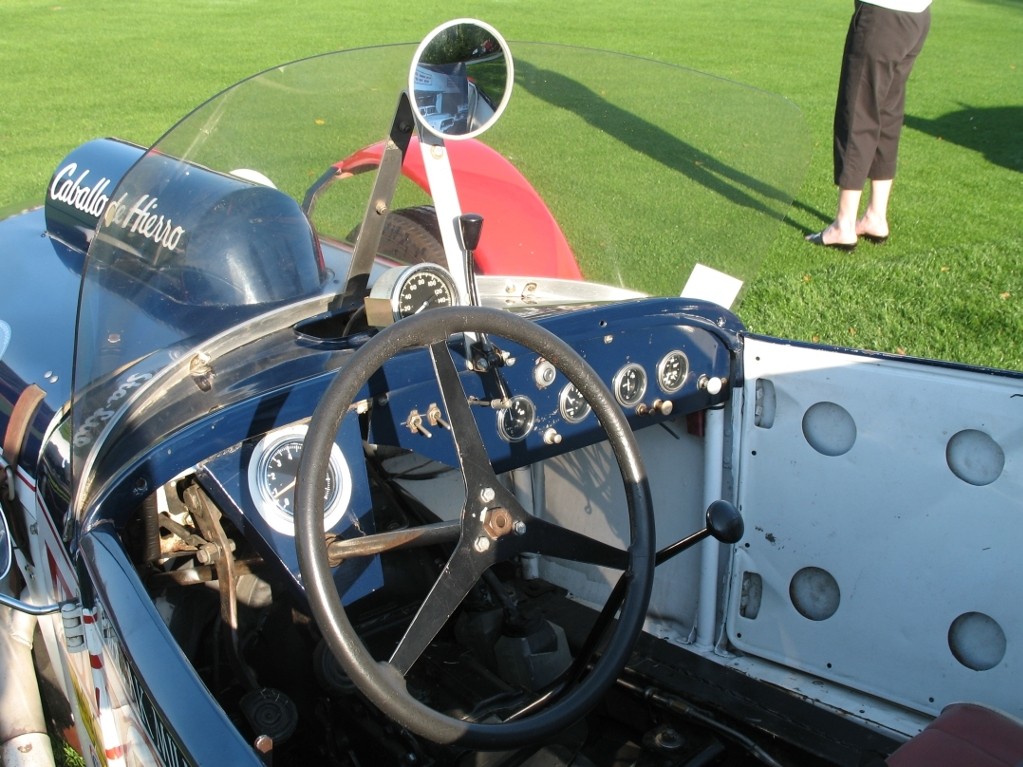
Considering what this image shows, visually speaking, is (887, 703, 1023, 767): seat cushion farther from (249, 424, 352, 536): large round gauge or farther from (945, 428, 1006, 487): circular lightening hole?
(249, 424, 352, 536): large round gauge

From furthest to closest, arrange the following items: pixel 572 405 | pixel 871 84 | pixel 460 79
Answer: pixel 871 84
pixel 572 405
pixel 460 79

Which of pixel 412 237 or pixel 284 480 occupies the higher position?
pixel 412 237

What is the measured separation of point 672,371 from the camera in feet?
8.43

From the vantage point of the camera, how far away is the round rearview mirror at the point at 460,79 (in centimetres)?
211

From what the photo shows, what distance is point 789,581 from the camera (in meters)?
2.76

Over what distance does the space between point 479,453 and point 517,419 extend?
0.50 m

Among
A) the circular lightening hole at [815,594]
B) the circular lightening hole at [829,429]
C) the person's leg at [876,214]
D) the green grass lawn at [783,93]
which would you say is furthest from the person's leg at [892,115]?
the circular lightening hole at [815,594]

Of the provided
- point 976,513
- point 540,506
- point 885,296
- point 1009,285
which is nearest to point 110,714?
point 540,506

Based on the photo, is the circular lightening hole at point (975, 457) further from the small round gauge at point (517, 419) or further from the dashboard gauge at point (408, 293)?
the dashboard gauge at point (408, 293)

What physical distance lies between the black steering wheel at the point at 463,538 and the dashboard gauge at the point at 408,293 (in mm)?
399

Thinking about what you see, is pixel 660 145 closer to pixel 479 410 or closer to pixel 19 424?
pixel 479 410

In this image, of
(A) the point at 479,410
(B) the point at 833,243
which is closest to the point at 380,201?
(A) the point at 479,410

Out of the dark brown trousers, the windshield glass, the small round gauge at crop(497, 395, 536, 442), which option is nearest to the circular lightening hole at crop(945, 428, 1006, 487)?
the windshield glass

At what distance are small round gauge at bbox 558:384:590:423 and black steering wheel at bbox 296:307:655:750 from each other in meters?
0.46
